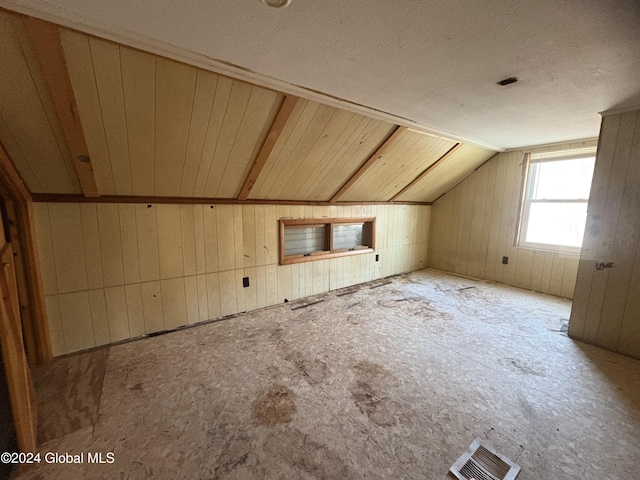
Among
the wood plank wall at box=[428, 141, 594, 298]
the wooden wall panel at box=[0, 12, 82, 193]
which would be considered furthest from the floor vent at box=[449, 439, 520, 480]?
the wood plank wall at box=[428, 141, 594, 298]

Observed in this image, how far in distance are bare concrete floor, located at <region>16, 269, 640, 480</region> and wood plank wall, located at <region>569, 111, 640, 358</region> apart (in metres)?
0.24

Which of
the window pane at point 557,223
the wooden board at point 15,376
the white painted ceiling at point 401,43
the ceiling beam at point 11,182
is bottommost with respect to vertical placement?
the wooden board at point 15,376

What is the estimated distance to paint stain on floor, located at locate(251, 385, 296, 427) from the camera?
1569 mm

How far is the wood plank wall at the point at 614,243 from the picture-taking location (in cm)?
219

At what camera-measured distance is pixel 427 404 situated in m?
1.69

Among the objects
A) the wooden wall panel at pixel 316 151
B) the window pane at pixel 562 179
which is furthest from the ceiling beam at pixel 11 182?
the window pane at pixel 562 179

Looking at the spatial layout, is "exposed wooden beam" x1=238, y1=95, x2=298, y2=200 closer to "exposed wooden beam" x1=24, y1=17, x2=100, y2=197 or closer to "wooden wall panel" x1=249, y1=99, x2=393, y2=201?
"wooden wall panel" x1=249, y1=99, x2=393, y2=201

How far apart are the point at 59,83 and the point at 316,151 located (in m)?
1.78

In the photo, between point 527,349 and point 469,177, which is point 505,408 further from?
point 469,177

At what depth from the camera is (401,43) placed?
1323 millimetres

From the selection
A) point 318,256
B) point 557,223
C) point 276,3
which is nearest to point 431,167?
point 557,223

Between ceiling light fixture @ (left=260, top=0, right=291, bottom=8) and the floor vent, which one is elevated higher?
ceiling light fixture @ (left=260, top=0, right=291, bottom=8)

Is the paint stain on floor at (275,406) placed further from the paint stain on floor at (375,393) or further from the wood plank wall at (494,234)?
the wood plank wall at (494,234)

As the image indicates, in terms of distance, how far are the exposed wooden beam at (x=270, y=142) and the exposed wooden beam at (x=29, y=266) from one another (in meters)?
1.60
